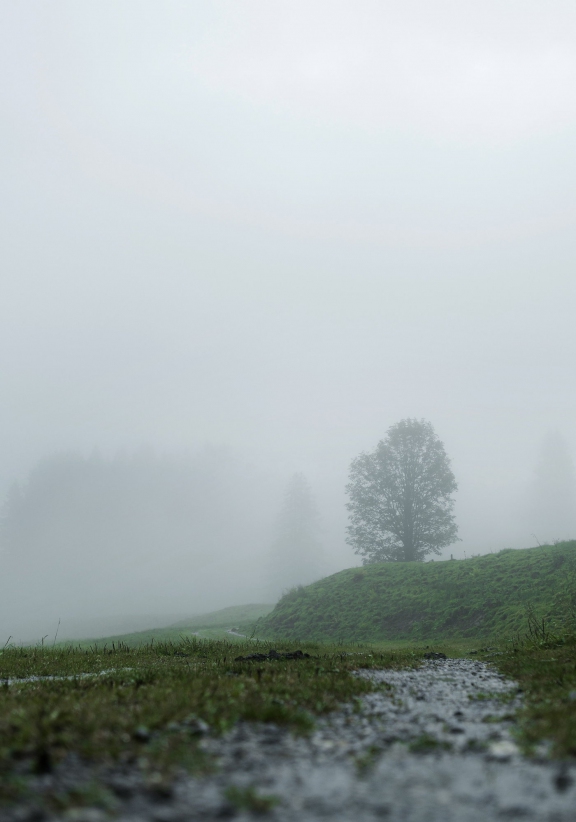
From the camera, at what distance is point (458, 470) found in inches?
7023

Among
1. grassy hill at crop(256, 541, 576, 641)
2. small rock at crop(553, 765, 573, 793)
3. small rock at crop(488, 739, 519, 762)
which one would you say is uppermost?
small rock at crop(553, 765, 573, 793)

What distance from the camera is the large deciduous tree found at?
52.2 m

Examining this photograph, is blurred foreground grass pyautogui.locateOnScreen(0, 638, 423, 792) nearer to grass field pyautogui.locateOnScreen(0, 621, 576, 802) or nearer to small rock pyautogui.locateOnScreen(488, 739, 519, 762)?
grass field pyautogui.locateOnScreen(0, 621, 576, 802)

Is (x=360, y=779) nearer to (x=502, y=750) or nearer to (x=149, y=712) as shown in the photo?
(x=502, y=750)

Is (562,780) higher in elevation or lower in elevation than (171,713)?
lower

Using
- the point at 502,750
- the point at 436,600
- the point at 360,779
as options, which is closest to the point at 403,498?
the point at 436,600

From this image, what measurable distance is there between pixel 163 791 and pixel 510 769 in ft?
11.0

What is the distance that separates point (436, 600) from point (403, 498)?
1882cm

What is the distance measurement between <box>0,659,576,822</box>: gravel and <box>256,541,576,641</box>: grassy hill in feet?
75.9

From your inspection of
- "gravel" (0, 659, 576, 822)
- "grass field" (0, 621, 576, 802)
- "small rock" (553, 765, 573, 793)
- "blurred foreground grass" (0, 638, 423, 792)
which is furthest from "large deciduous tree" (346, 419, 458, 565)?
"small rock" (553, 765, 573, 793)

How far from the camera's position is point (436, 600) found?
34.6 m

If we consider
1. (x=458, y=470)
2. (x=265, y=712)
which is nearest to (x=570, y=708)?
(x=265, y=712)

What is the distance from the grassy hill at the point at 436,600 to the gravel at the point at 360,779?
2313cm

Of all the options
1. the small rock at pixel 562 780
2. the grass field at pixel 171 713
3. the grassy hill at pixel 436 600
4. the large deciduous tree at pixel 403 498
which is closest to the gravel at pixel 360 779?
the small rock at pixel 562 780
